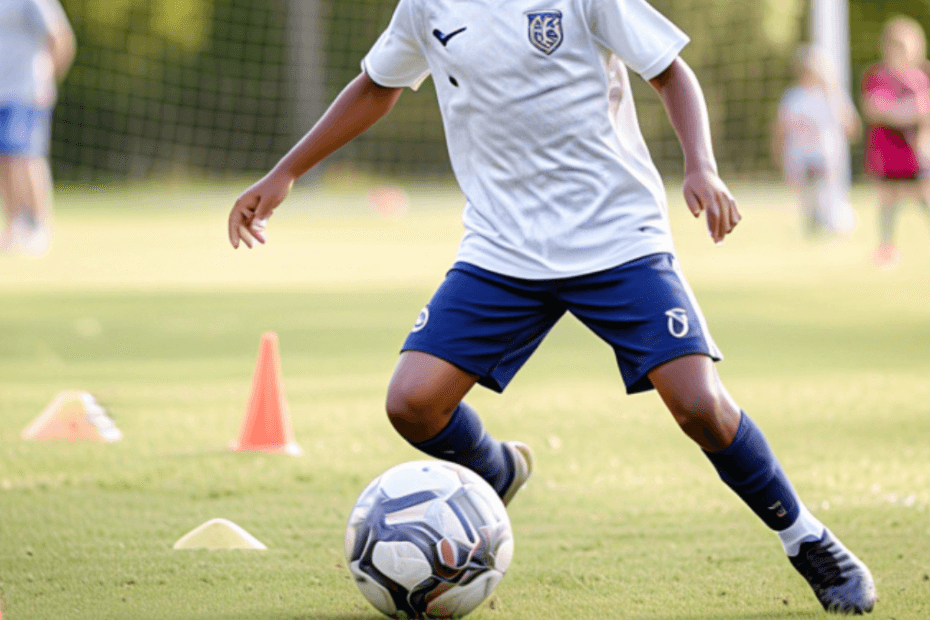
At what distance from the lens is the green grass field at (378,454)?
135 inches

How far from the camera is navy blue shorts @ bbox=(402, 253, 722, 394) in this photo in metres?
3.27

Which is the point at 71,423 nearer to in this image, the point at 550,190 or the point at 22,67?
the point at 550,190

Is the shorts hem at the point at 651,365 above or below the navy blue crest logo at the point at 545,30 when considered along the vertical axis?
below

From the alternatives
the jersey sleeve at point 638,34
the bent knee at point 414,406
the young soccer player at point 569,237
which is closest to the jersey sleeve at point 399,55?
the young soccer player at point 569,237

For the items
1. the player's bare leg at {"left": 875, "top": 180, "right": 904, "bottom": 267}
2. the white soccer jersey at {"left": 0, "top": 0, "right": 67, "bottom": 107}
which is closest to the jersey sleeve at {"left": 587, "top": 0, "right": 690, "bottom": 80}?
the player's bare leg at {"left": 875, "top": 180, "right": 904, "bottom": 267}

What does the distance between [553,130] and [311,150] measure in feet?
2.30

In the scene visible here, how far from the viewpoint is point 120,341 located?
26.9 ft

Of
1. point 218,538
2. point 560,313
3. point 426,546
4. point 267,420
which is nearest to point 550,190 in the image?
point 560,313

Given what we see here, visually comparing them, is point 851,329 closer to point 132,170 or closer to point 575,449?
point 575,449

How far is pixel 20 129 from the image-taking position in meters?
12.4

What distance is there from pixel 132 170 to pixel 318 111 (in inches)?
178

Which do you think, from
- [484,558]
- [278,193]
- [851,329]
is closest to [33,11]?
[851,329]

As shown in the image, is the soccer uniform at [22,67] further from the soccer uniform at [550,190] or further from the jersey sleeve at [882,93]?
the soccer uniform at [550,190]

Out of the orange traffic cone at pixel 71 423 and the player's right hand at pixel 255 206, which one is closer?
the player's right hand at pixel 255 206
